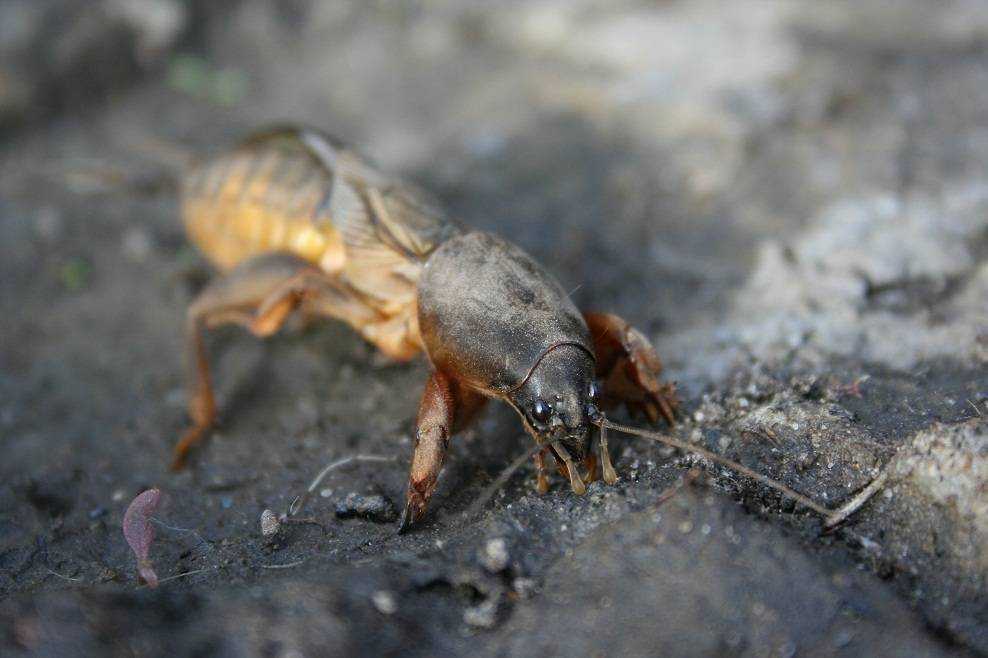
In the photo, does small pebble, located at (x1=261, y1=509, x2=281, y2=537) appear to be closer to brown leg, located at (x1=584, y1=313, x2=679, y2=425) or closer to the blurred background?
the blurred background

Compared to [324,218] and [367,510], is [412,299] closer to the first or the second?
[324,218]

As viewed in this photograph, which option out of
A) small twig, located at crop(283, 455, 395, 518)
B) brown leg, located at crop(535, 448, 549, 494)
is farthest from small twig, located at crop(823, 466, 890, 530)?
small twig, located at crop(283, 455, 395, 518)

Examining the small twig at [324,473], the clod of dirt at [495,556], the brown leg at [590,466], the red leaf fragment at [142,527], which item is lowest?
the small twig at [324,473]

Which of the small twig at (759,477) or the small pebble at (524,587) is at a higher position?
the small twig at (759,477)

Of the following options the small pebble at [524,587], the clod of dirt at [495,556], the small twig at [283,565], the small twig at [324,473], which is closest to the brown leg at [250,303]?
the small twig at [324,473]

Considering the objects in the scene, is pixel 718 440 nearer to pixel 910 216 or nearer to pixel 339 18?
pixel 910 216

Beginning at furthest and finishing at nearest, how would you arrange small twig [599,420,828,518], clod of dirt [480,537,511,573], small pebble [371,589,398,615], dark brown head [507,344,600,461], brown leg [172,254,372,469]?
1. brown leg [172,254,372,469]
2. dark brown head [507,344,600,461]
3. small twig [599,420,828,518]
4. clod of dirt [480,537,511,573]
5. small pebble [371,589,398,615]

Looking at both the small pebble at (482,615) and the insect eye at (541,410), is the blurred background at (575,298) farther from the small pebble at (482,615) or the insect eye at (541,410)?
the insect eye at (541,410)
